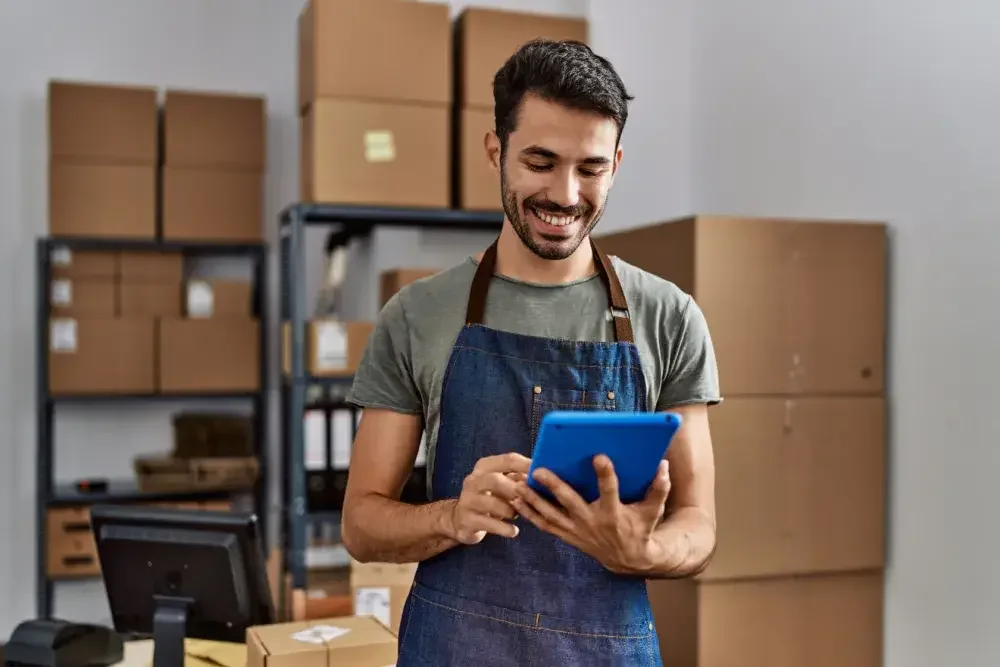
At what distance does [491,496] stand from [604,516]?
129 millimetres

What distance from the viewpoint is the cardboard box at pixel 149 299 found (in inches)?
154

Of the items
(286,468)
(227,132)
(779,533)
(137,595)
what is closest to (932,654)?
(779,533)

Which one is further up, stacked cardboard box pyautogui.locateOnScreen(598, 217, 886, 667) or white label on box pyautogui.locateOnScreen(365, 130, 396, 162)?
white label on box pyautogui.locateOnScreen(365, 130, 396, 162)

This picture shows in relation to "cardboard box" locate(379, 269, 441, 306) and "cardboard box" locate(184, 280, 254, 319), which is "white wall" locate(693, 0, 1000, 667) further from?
"cardboard box" locate(184, 280, 254, 319)

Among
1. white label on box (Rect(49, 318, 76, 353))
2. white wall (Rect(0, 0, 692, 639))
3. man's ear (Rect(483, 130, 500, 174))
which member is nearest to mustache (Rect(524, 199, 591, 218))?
man's ear (Rect(483, 130, 500, 174))

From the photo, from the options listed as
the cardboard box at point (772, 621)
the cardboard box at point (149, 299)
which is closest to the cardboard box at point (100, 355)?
the cardboard box at point (149, 299)

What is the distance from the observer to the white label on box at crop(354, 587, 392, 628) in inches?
93.4

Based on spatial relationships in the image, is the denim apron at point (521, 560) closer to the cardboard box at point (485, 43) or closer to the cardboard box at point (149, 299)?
the cardboard box at point (485, 43)

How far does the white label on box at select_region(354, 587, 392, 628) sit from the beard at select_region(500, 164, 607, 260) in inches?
54.1

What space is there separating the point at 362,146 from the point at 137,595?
1383mm

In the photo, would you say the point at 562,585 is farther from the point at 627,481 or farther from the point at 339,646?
the point at 339,646

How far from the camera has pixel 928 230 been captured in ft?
7.02

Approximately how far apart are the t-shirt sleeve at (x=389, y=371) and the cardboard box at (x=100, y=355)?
279cm

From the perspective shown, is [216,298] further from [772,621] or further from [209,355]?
[772,621]
